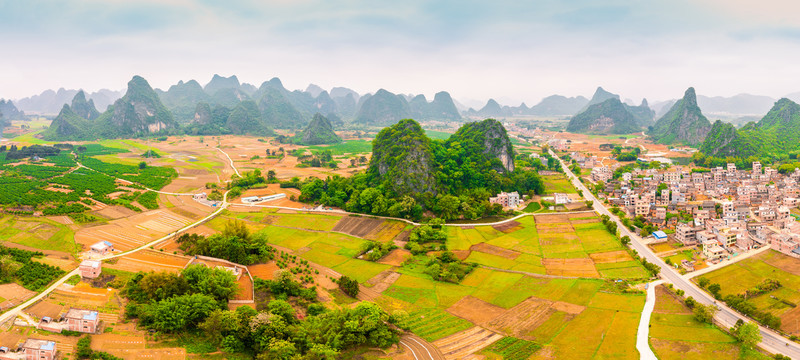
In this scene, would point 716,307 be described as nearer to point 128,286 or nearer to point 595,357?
point 595,357

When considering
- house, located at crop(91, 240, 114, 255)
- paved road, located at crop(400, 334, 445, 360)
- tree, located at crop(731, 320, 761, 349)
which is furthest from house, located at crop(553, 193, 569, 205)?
house, located at crop(91, 240, 114, 255)

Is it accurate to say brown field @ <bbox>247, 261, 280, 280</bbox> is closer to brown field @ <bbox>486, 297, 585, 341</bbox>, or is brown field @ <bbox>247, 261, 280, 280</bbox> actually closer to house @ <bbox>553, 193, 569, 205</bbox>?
brown field @ <bbox>486, 297, 585, 341</bbox>

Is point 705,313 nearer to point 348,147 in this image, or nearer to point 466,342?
point 466,342

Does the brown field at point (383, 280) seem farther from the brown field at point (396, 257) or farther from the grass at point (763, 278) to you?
the grass at point (763, 278)

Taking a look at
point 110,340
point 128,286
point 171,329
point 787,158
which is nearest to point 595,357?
point 171,329

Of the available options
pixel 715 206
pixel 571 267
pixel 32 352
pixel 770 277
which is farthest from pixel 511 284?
pixel 715 206
